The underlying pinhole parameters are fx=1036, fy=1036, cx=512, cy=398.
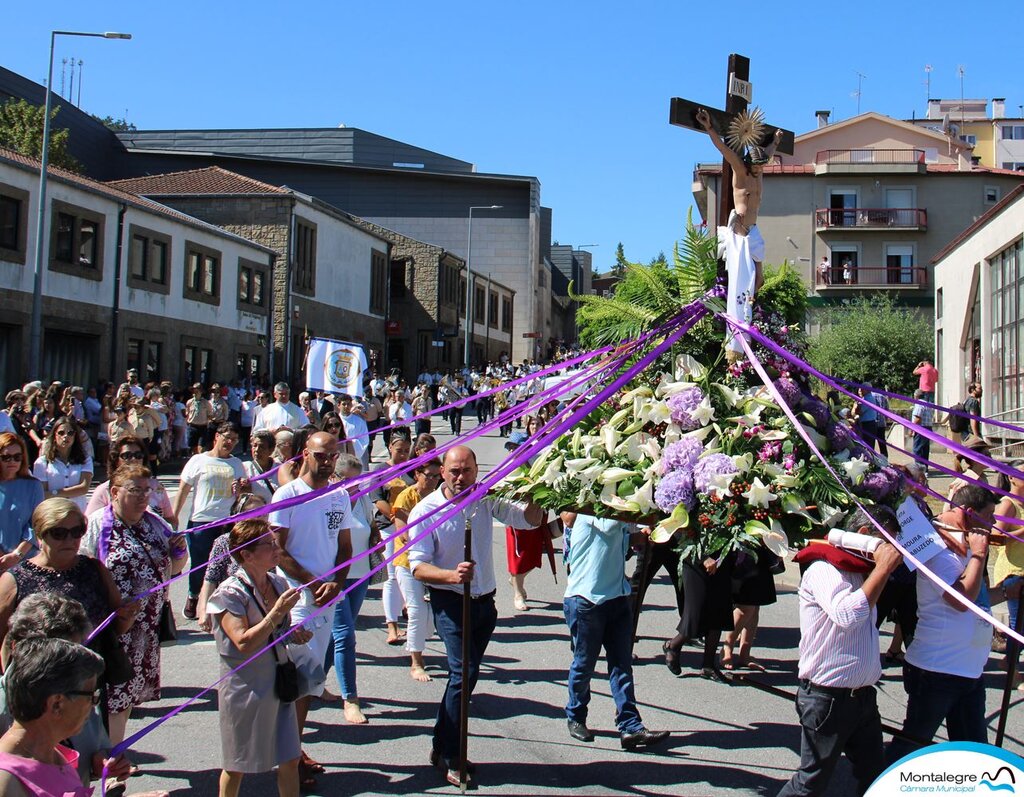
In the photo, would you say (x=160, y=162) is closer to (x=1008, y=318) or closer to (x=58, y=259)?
(x=58, y=259)

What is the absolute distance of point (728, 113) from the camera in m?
5.93

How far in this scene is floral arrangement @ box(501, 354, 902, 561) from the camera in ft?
15.8

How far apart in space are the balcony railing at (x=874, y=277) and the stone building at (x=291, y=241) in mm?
21419

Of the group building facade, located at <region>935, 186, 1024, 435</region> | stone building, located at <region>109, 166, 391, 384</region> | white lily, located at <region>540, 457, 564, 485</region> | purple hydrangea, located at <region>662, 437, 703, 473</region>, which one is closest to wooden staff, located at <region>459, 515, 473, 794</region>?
white lily, located at <region>540, 457, 564, 485</region>

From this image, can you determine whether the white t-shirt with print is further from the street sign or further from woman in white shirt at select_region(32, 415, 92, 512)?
the street sign

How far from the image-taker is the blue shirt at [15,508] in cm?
686

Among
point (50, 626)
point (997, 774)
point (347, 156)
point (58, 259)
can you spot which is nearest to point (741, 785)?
point (997, 774)

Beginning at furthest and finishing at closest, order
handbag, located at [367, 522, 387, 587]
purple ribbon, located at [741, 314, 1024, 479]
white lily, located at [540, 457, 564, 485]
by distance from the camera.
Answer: handbag, located at [367, 522, 387, 587] < white lily, located at [540, 457, 564, 485] < purple ribbon, located at [741, 314, 1024, 479]

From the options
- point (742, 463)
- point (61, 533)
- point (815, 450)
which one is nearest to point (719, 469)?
point (742, 463)

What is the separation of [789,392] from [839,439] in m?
0.35

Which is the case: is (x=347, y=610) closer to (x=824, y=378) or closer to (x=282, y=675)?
(x=282, y=675)

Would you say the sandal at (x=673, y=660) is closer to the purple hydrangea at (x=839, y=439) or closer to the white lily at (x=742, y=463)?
the purple hydrangea at (x=839, y=439)

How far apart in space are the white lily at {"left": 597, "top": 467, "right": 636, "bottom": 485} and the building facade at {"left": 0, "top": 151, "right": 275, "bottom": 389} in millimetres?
18512

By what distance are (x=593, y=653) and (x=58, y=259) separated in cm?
2415
